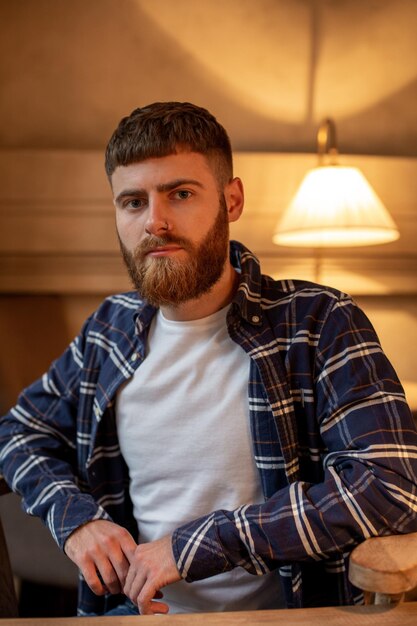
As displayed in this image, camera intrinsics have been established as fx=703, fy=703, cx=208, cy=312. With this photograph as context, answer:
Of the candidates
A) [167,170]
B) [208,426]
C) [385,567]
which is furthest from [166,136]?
[385,567]

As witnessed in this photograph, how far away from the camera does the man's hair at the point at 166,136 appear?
1.26 metres

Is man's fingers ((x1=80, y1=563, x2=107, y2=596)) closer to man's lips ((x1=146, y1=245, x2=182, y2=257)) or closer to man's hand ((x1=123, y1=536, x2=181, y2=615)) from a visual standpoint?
man's hand ((x1=123, y1=536, x2=181, y2=615))

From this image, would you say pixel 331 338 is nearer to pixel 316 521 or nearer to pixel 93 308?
pixel 316 521

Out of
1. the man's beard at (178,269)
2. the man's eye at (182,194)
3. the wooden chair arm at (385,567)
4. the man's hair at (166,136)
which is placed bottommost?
the wooden chair arm at (385,567)

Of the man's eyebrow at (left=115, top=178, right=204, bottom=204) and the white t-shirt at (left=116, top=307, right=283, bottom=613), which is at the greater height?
the man's eyebrow at (left=115, top=178, right=204, bottom=204)

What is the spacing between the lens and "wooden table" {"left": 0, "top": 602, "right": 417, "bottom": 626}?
875mm

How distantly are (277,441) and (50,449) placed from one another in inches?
19.7

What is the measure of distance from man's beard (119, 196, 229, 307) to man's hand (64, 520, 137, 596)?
1.38ft

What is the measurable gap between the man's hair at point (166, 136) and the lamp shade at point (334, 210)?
615mm

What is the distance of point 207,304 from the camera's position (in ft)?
4.47

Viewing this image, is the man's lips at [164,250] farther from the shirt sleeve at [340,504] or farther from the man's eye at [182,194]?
the shirt sleeve at [340,504]

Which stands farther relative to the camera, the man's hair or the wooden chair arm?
the man's hair

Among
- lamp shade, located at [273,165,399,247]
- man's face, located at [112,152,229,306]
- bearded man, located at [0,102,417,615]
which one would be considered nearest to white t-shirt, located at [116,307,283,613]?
bearded man, located at [0,102,417,615]

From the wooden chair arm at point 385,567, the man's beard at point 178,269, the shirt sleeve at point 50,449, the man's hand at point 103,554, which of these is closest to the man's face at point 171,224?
the man's beard at point 178,269
